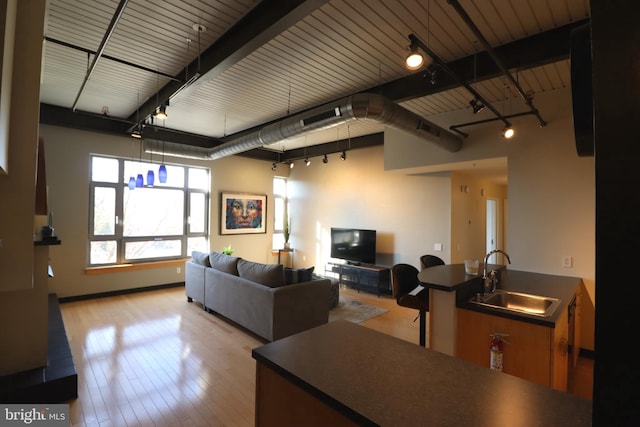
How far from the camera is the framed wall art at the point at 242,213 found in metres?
7.21

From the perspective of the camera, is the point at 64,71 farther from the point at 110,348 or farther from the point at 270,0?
the point at 110,348

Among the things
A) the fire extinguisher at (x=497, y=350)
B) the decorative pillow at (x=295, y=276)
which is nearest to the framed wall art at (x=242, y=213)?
the decorative pillow at (x=295, y=276)

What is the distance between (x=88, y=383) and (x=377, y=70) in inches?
169

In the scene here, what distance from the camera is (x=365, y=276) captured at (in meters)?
6.09

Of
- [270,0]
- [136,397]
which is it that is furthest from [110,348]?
[270,0]

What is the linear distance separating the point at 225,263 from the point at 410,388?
12.8ft

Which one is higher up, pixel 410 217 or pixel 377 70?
pixel 377 70

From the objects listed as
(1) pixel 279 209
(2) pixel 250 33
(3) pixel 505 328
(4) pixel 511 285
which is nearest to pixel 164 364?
(3) pixel 505 328

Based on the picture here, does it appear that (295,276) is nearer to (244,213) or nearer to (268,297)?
(268,297)

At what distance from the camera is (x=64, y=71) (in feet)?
12.1

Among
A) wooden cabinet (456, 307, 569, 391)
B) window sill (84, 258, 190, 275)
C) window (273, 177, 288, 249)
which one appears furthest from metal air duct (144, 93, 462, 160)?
window (273, 177, 288, 249)

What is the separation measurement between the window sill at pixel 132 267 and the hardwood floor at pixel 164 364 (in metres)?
0.62

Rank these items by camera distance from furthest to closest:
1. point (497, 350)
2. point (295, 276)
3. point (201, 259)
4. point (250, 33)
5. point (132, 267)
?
point (132, 267) < point (201, 259) < point (295, 276) < point (250, 33) < point (497, 350)

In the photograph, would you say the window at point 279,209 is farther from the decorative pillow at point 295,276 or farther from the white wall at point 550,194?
the white wall at point 550,194
